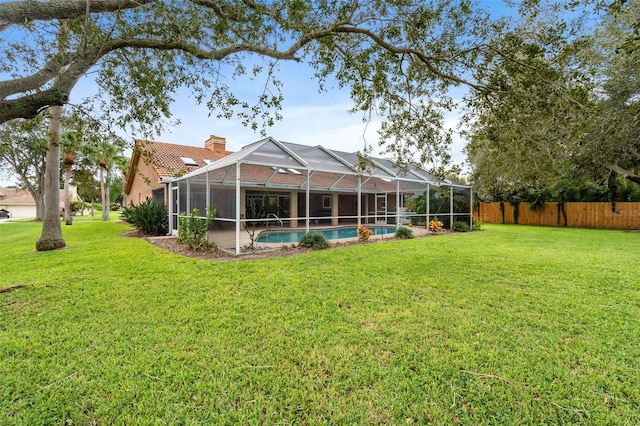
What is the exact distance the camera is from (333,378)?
2621mm

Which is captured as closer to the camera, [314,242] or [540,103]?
[540,103]

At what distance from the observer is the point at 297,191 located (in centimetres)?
1955

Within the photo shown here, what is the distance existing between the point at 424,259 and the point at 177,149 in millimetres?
17834

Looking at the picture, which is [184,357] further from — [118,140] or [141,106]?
[141,106]

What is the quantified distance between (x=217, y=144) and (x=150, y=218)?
9.82m

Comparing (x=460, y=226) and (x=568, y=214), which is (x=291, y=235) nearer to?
(x=460, y=226)

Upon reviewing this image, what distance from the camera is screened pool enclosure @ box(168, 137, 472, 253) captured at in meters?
10.1

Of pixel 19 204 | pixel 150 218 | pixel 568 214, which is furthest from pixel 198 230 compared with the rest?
pixel 19 204

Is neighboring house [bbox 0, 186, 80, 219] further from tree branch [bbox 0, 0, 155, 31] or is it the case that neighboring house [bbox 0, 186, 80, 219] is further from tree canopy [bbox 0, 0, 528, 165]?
tree branch [bbox 0, 0, 155, 31]

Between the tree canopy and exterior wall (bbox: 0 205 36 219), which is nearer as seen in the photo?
the tree canopy

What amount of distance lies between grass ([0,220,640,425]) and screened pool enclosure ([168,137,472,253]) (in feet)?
11.8

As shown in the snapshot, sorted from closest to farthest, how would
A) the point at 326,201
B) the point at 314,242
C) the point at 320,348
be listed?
the point at 320,348
the point at 314,242
the point at 326,201

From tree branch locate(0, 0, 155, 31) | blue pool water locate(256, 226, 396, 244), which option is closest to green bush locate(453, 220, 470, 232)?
blue pool water locate(256, 226, 396, 244)

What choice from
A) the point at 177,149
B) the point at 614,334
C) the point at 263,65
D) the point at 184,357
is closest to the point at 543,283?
the point at 614,334
